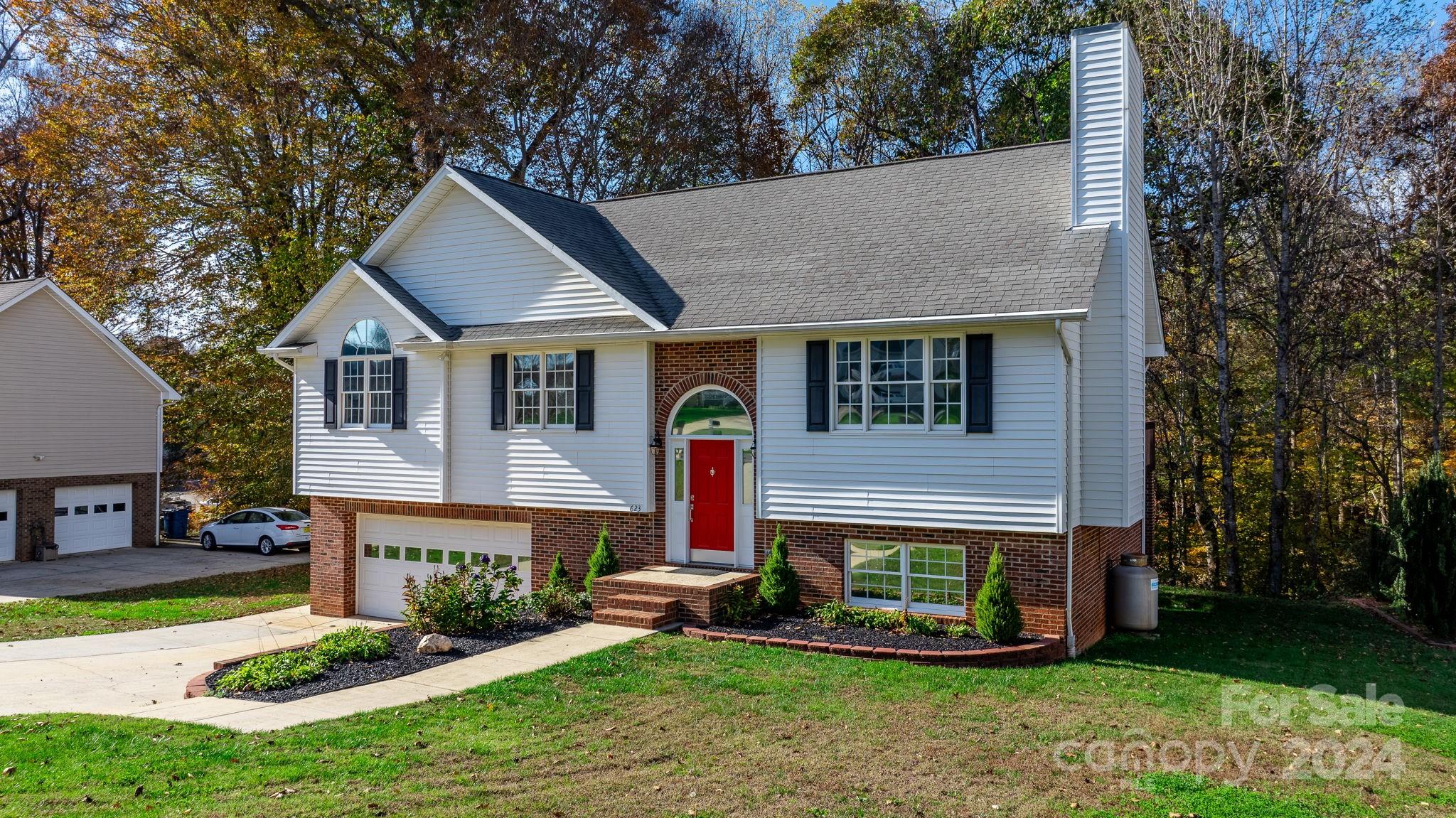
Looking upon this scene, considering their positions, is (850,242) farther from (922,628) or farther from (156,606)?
(156,606)

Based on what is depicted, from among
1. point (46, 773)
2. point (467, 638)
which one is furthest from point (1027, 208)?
point (46, 773)

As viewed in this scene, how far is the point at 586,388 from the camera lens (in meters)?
14.5

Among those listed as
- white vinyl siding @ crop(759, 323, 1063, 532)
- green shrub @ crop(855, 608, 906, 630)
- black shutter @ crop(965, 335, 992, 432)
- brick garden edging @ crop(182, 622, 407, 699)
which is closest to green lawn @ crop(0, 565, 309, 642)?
brick garden edging @ crop(182, 622, 407, 699)

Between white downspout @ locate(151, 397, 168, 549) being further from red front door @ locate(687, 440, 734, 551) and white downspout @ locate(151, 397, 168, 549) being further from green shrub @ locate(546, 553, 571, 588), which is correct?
red front door @ locate(687, 440, 734, 551)

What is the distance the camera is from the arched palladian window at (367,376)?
16.2m

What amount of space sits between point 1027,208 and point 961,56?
17394 mm

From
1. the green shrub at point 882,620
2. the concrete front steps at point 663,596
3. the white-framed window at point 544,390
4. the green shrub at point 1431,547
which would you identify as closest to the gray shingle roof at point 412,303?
the white-framed window at point 544,390

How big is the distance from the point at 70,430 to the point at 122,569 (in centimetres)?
524

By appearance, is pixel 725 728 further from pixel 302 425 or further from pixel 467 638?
pixel 302 425

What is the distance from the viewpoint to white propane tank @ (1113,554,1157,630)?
1395 centimetres

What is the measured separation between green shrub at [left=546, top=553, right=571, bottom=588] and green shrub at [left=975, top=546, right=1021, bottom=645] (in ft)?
20.7

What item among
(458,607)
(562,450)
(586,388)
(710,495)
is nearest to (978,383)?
(710,495)

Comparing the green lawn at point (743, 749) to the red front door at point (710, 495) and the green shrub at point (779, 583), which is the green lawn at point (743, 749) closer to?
the green shrub at point (779, 583)

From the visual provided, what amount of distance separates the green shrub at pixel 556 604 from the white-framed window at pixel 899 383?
4.68m
